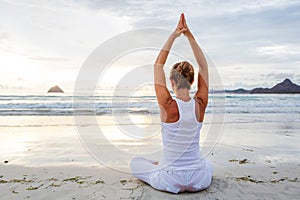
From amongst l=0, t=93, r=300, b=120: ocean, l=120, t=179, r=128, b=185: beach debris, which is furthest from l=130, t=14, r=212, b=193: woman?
l=0, t=93, r=300, b=120: ocean

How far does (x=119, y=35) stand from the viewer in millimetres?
4172

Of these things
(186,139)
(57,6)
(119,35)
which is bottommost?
(186,139)

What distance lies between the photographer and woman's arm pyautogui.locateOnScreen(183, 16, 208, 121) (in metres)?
3.10

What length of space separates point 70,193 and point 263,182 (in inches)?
101

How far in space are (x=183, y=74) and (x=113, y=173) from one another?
81.3 inches

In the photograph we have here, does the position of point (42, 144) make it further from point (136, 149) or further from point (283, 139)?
point (283, 139)

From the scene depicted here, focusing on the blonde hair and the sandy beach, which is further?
the sandy beach

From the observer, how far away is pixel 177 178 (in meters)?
3.18

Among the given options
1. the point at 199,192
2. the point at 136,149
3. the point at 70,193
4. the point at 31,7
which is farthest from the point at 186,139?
the point at 31,7

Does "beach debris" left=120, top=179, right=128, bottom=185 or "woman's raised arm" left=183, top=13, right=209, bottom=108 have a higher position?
"woman's raised arm" left=183, top=13, right=209, bottom=108

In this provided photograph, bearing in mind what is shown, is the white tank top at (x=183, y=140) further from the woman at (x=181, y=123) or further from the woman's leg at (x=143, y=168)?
the woman's leg at (x=143, y=168)

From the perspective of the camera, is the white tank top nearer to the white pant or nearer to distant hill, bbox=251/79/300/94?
the white pant

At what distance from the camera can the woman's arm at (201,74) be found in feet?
10.2

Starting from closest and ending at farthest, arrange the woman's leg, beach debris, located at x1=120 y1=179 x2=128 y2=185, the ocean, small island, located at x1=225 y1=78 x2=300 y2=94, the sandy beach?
the sandy beach, the woman's leg, beach debris, located at x1=120 y1=179 x2=128 y2=185, the ocean, small island, located at x1=225 y1=78 x2=300 y2=94
